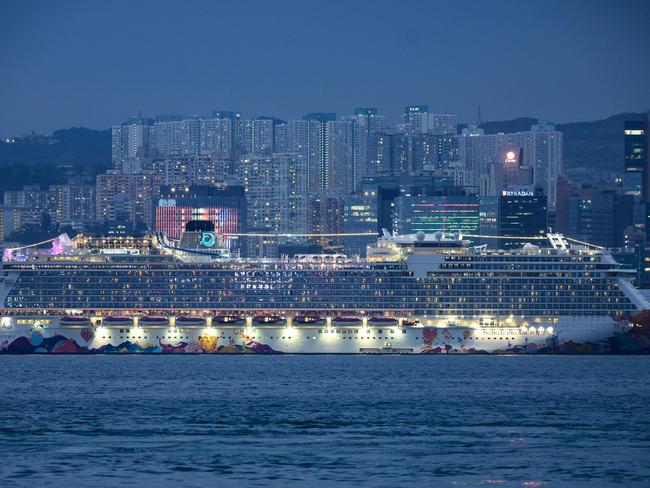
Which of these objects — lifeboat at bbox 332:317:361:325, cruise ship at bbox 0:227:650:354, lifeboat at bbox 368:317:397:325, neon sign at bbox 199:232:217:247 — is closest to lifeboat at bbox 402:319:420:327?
cruise ship at bbox 0:227:650:354

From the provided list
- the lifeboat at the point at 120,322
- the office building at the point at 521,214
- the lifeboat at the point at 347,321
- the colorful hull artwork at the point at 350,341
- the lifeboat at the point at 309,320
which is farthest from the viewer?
the office building at the point at 521,214

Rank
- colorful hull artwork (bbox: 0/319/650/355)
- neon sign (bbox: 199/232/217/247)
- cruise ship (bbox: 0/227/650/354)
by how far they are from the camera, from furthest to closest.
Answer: neon sign (bbox: 199/232/217/247), cruise ship (bbox: 0/227/650/354), colorful hull artwork (bbox: 0/319/650/355)

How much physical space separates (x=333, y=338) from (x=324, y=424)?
113 ft

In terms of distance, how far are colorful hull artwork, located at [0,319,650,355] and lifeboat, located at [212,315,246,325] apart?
1.38 ft

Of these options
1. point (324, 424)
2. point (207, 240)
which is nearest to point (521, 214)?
point (207, 240)

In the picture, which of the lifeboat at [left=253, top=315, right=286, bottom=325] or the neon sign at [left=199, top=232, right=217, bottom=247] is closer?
the lifeboat at [left=253, top=315, right=286, bottom=325]

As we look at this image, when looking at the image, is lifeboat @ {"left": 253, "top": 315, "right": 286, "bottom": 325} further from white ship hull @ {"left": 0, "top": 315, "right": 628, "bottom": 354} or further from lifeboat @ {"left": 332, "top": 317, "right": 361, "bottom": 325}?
lifeboat @ {"left": 332, "top": 317, "right": 361, "bottom": 325}

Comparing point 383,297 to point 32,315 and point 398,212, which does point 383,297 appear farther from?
point 398,212

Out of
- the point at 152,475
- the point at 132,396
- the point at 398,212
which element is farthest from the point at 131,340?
the point at 398,212

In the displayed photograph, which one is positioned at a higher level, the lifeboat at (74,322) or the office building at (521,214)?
the office building at (521,214)

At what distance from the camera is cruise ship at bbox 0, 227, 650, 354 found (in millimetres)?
93812

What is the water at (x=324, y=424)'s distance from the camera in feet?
160

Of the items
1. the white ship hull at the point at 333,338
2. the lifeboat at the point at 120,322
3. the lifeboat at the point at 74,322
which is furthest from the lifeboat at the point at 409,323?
the lifeboat at the point at 74,322

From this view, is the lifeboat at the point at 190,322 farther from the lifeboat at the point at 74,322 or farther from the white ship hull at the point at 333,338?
the lifeboat at the point at 74,322
